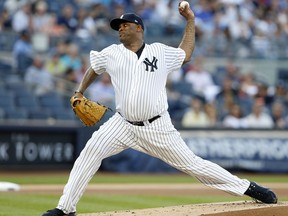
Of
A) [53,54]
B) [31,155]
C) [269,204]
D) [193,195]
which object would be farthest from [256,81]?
[269,204]

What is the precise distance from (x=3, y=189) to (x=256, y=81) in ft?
28.5

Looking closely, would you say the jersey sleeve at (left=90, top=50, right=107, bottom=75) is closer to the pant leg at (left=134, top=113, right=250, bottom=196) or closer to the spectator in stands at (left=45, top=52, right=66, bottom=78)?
the pant leg at (left=134, top=113, right=250, bottom=196)

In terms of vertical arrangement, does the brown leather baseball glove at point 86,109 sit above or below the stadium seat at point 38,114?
above

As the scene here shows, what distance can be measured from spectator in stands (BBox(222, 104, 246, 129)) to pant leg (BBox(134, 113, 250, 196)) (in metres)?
8.53

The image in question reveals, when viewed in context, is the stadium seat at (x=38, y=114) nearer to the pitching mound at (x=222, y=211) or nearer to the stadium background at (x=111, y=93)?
the stadium background at (x=111, y=93)

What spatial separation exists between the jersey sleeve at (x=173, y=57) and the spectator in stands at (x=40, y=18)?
9.87 meters

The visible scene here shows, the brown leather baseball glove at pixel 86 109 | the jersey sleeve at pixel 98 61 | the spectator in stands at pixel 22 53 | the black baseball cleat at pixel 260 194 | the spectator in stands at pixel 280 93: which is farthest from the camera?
the spectator in stands at pixel 280 93

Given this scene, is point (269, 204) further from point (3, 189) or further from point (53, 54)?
point (53, 54)

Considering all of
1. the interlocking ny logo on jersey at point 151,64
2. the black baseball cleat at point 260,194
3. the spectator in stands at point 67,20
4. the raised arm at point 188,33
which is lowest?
the black baseball cleat at point 260,194

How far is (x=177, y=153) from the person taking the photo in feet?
23.5

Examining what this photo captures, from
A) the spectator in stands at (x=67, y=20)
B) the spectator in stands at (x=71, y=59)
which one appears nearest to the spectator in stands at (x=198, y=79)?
the spectator in stands at (x=71, y=59)

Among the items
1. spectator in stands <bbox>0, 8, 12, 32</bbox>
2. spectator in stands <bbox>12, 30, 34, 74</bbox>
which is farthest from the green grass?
spectator in stands <bbox>0, 8, 12, 32</bbox>

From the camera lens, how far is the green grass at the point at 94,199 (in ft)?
30.2

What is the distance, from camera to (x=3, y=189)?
11.5 m
